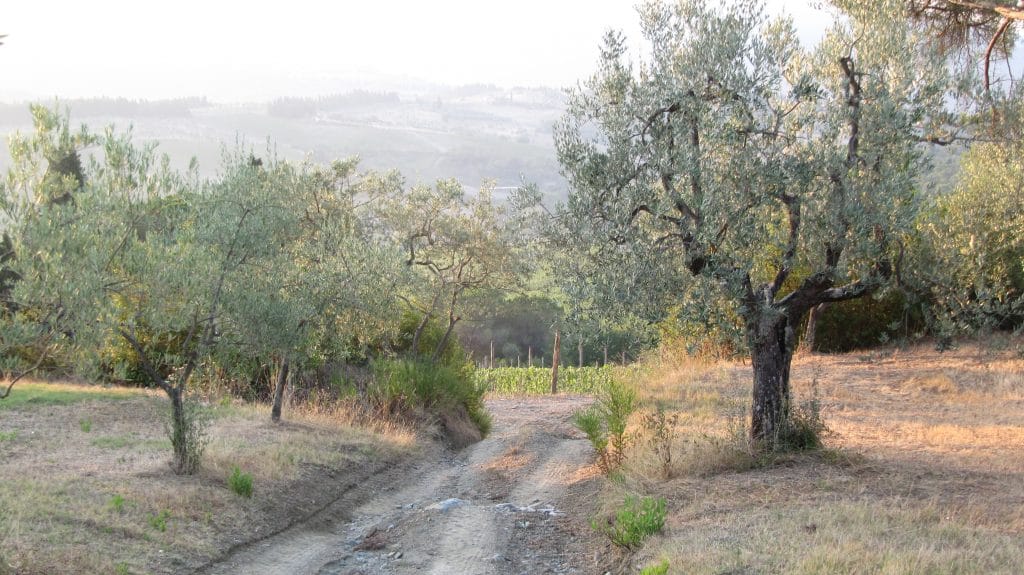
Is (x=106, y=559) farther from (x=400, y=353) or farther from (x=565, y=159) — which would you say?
(x=400, y=353)

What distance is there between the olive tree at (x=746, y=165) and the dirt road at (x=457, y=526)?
137 inches

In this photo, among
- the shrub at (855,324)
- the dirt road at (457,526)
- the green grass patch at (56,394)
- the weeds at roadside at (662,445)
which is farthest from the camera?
the shrub at (855,324)

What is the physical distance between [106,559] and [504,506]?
5987 mm

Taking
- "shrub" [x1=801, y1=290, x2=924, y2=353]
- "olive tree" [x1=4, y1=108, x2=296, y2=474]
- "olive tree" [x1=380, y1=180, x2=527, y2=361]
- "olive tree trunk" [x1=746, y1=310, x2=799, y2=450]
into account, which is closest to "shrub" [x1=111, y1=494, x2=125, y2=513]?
"olive tree" [x1=4, y1=108, x2=296, y2=474]

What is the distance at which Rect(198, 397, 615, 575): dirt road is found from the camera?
10.1 m

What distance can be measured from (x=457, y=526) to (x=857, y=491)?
17.4 ft

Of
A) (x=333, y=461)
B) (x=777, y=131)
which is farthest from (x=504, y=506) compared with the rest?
(x=777, y=131)

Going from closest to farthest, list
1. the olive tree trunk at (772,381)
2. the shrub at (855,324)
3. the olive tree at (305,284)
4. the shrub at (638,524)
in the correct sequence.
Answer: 1. the shrub at (638,524)
2. the olive tree trunk at (772,381)
3. the olive tree at (305,284)
4. the shrub at (855,324)

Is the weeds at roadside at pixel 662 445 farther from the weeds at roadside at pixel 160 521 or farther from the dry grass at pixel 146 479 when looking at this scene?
the weeds at roadside at pixel 160 521

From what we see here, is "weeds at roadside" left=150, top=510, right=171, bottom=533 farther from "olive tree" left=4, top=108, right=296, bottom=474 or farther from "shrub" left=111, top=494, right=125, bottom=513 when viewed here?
→ "olive tree" left=4, top=108, right=296, bottom=474

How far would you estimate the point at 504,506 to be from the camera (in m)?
12.9

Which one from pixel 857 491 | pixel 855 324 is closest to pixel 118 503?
pixel 857 491

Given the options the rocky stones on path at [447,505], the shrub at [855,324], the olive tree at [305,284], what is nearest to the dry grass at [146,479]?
the olive tree at [305,284]

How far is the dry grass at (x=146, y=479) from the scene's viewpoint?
891 centimetres
